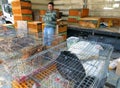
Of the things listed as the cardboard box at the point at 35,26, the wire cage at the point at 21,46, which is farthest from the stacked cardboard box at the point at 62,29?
the wire cage at the point at 21,46

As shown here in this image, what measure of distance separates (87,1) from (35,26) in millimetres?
2385

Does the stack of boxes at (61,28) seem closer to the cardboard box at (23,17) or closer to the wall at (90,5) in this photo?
the cardboard box at (23,17)

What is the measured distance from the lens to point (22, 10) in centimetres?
418

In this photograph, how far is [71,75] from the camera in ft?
3.37

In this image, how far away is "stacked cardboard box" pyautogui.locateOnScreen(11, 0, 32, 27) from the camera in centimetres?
412

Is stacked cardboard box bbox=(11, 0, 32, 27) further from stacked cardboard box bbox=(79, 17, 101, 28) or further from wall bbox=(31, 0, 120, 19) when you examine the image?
stacked cardboard box bbox=(79, 17, 101, 28)

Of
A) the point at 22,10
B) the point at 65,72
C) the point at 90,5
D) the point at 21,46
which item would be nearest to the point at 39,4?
the point at 22,10

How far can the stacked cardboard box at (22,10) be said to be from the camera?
13.5ft

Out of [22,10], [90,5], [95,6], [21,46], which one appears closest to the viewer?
[21,46]

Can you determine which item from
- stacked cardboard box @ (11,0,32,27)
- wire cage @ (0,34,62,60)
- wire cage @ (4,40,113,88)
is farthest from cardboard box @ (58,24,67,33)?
wire cage @ (4,40,113,88)

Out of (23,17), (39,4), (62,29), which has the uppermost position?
(39,4)

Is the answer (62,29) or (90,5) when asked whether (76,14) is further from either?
(90,5)

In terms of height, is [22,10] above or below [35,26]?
above

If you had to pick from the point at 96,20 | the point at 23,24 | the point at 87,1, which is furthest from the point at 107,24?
the point at 23,24
